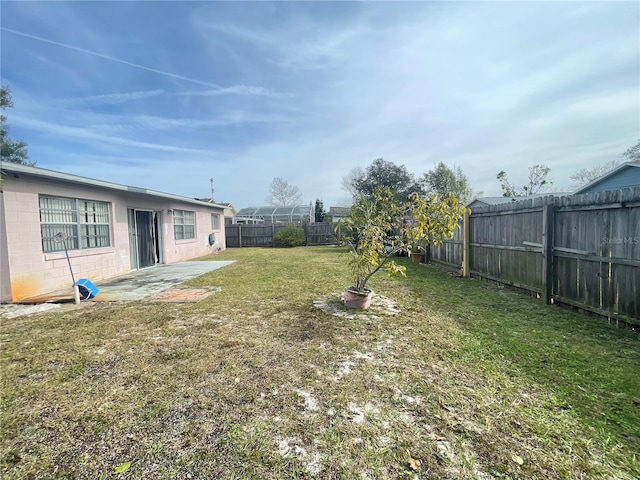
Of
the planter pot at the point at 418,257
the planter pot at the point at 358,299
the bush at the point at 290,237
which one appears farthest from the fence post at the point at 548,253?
the bush at the point at 290,237

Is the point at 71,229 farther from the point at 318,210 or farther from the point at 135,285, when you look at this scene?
the point at 318,210

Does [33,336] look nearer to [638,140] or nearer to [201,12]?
[201,12]

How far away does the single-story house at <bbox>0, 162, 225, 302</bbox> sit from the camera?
221 inches

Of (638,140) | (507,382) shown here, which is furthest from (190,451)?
(638,140)

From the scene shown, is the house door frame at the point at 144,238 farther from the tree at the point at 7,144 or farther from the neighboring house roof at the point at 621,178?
the neighboring house roof at the point at 621,178

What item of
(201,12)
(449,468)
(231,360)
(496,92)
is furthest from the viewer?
(496,92)

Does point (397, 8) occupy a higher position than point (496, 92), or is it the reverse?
point (397, 8)

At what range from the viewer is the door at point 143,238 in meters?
9.58

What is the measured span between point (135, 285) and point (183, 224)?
6.13 m

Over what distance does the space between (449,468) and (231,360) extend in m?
2.19

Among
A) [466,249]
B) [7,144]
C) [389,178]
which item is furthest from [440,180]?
[7,144]

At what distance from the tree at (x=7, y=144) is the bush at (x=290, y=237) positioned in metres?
12.3

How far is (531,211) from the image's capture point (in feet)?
17.8

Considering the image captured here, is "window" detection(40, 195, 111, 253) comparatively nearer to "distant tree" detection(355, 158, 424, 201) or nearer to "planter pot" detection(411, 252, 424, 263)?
"planter pot" detection(411, 252, 424, 263)
